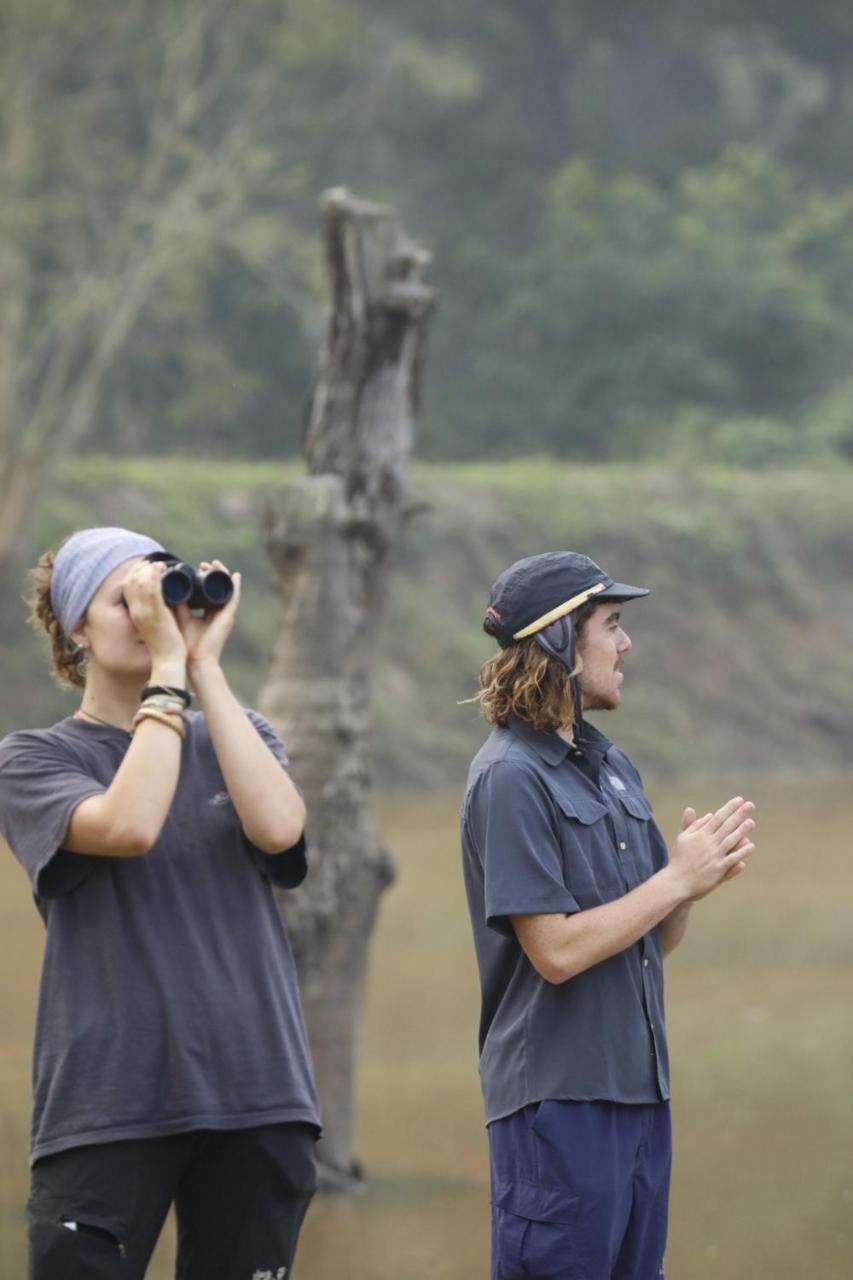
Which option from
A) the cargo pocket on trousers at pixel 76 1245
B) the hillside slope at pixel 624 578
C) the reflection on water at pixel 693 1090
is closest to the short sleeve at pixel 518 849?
the cargo pocket on trousers at pixel 76 1245

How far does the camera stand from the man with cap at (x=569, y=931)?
349cm

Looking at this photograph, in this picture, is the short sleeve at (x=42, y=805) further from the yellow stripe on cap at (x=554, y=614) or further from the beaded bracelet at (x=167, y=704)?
the yellow stripe on cap at (x=554, y=614)

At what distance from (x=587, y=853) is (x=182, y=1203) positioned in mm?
901

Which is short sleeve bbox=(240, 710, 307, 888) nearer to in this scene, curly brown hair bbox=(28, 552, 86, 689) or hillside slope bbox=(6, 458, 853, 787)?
curly brown hair bbox=(28, 552, 86, 689)

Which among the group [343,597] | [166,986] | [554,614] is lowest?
[166,986]

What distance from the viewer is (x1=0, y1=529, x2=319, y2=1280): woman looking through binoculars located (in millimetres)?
3291

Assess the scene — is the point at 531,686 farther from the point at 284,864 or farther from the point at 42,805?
the point at 42,805

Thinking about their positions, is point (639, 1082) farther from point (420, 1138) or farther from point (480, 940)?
point (420, 1138)

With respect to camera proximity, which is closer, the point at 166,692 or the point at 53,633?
the point at 166,692

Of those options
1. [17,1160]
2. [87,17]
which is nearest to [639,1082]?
[17,1160]

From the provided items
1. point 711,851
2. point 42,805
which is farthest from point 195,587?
point 711,851

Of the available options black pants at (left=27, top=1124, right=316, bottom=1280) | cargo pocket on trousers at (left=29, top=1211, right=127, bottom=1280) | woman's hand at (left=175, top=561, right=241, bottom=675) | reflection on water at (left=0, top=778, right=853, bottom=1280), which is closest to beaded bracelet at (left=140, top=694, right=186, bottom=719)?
woman's hand at (left=175, top=561, right=241, bottom=675)

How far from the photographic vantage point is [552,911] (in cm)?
348

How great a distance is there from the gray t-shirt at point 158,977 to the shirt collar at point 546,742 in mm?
472
